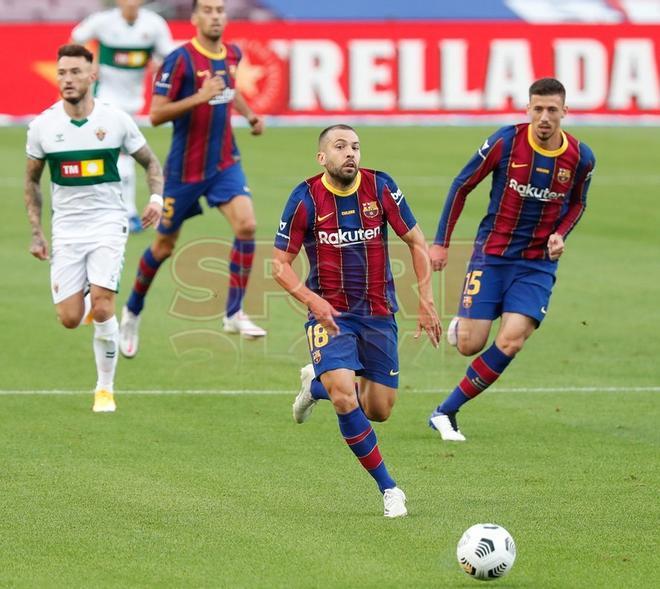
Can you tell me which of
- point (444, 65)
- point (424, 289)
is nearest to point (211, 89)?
point (424, 289)

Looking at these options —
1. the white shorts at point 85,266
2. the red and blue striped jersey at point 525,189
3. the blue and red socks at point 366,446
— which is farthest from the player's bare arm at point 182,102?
the blue and red socks at point 366,446

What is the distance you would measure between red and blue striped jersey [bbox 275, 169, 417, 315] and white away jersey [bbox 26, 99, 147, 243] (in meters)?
2.41

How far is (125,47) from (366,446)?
1054cm

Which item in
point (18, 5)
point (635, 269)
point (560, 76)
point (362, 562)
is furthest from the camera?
point (18, 5)

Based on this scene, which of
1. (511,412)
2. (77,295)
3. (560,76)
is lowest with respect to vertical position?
(511,412)

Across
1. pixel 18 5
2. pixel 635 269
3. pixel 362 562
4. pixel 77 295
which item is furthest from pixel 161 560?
pixel 18 5

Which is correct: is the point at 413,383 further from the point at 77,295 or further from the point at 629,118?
the point at 629,118

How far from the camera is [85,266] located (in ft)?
34.7

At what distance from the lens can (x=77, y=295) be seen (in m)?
10.5

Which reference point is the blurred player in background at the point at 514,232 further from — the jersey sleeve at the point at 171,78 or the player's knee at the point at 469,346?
the jersey sleeve at the point at 171,78

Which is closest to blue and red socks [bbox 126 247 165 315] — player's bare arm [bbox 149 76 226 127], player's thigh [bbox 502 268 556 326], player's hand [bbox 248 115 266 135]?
player's bare arm [bbox 149 76 226 127]

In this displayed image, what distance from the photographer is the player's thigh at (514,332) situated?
31.9 ft

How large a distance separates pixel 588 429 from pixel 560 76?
20.4 meters

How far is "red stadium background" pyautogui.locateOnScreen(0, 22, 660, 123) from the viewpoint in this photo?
29156 millimetres
